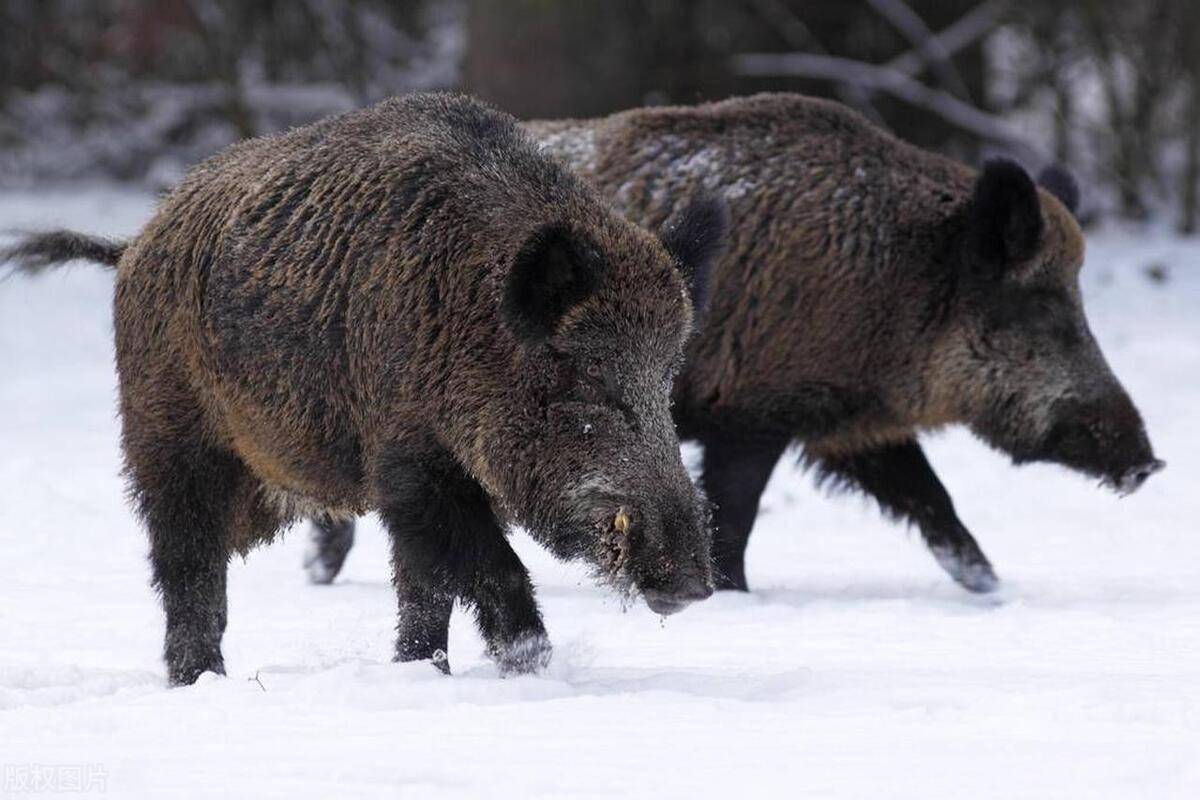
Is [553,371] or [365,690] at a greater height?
[553,371]

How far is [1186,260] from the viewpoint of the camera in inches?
585

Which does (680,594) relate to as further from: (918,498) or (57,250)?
(918,498)

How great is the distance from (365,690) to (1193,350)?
9.78 meters

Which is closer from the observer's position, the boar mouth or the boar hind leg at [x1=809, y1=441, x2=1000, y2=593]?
the boar mouth

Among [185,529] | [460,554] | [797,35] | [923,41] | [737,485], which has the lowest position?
[797,35]

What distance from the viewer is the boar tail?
6383 mm

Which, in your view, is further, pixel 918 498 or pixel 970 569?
pixel 918 498

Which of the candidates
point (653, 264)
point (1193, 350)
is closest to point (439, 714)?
point (653, 264)

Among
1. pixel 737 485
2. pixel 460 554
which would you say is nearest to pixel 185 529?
pixel 460 554

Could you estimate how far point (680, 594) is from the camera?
182 inches

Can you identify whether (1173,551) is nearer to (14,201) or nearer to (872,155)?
Result: (872,155)

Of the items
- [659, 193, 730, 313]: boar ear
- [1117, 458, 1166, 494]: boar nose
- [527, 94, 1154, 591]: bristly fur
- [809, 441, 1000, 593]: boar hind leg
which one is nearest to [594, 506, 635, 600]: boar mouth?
[659, 193, 730, 313]: boar ear

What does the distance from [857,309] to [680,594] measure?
3233 millimetres

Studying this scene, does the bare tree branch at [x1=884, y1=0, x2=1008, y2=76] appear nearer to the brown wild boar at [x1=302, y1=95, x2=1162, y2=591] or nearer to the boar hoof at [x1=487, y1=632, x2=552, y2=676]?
the brown wild boar at [x1=302, y1=95, x2=1162, y2=591]
